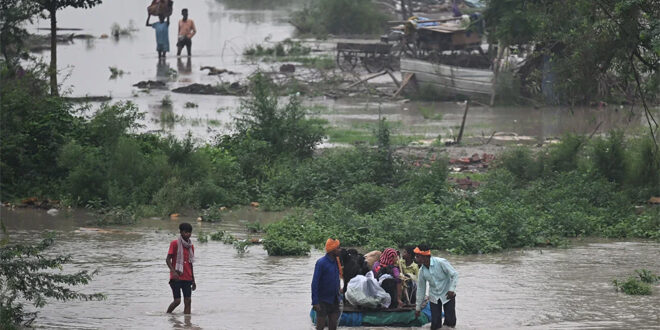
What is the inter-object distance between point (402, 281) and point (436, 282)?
2.39 ft

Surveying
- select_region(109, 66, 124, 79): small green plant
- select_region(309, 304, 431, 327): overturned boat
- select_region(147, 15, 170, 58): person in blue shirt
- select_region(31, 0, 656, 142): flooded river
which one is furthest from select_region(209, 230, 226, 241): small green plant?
select_region(147, 15, 170, 58): person in blue shirt

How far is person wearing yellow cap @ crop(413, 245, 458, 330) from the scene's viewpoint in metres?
10.5

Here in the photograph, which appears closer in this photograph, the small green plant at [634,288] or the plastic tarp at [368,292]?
the plastic tarp at [368,292]

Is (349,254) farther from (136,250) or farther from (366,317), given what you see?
(136,250)

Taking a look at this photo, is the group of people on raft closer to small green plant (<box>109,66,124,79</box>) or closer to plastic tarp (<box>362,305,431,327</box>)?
plastic tarp (<box>362,305,431,327</box>)

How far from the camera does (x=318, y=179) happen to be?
18609mm

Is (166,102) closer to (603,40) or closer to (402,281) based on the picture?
(603,40)

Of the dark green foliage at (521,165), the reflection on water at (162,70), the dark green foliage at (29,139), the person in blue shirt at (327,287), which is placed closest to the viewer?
the person in blue shirt at (327,287)

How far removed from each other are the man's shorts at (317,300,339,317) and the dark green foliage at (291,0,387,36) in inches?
1454

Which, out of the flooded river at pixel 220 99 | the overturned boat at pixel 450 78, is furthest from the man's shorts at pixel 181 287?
the overturned boat at pixel 450 78

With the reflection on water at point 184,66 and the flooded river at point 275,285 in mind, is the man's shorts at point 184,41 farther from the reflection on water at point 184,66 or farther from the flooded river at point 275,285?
the flooded river at point 275,285

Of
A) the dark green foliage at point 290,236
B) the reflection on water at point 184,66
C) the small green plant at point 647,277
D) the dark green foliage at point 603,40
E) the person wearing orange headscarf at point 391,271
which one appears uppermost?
the dark green foliage at point 603,40

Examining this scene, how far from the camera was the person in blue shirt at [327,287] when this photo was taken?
32.7 feet

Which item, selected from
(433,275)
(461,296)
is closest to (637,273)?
(461,296)
